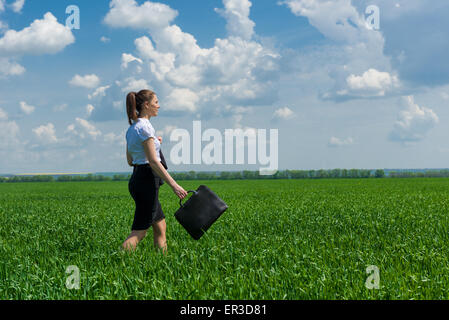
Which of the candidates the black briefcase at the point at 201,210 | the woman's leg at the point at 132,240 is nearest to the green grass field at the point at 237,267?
the woman's leg at the point at 132,240

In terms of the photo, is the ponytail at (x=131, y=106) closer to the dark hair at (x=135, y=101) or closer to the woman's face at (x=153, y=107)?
the dark hair at (x=135, y=101)

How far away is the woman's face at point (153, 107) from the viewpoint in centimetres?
512

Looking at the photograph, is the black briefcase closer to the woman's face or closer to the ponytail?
the woman's face

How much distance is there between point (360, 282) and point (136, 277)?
247 centimetres

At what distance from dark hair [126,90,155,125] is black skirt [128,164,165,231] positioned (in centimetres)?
71

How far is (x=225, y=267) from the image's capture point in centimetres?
488

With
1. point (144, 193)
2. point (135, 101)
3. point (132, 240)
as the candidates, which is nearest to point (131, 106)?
point (135, 101)

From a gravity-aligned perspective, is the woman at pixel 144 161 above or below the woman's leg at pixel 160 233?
above

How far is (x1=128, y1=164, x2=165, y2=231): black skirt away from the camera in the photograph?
5.01m

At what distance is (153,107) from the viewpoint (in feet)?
16.9

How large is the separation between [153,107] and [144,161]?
0.75m
